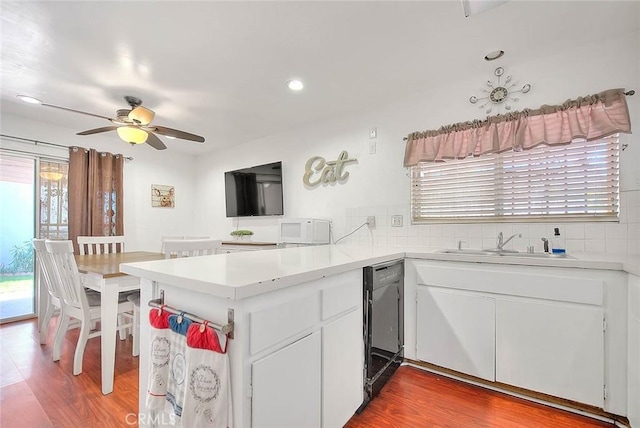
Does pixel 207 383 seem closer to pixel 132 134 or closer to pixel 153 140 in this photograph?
pixel 132 134

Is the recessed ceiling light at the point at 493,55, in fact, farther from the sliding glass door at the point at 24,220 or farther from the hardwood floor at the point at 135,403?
the sliding glass door at the point at 24,220

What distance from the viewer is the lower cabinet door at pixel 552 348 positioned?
1522 millimetres

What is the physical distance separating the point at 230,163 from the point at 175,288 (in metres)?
3.59

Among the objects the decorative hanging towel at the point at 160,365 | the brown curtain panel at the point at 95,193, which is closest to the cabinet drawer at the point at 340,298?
the decorative hanging towel at the point at 160,365

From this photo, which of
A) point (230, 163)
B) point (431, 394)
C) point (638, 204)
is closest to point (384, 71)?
point (638, 204)

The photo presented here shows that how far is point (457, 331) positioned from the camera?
1.88 metres

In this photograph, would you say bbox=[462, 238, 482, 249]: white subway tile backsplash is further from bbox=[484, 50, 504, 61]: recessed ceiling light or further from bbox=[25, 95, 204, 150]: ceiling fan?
bbox=[25, 95, 204, 150]: ceiling fan

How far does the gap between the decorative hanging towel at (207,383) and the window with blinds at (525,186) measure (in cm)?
214

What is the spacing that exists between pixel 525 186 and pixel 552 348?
1137mm

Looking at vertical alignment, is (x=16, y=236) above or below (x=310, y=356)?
above

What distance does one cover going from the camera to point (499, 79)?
2250mm

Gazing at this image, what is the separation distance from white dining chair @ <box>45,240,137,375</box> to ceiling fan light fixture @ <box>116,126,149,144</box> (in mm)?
1091

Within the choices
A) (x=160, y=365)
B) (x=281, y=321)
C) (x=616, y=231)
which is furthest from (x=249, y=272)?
(x=616, y=231)

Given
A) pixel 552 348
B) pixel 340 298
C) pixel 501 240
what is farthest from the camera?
pixel 501 240
